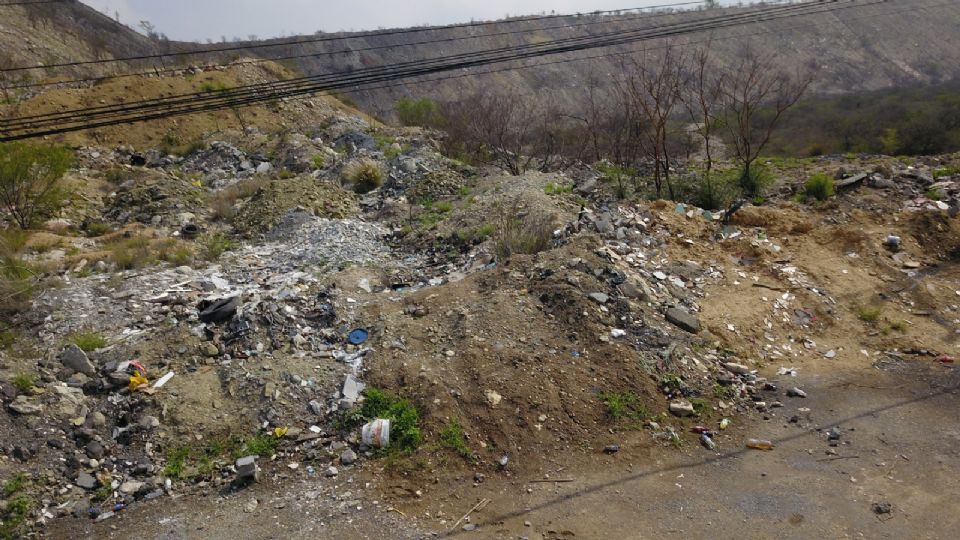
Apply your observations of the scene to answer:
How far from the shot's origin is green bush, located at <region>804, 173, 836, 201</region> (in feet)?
28.5

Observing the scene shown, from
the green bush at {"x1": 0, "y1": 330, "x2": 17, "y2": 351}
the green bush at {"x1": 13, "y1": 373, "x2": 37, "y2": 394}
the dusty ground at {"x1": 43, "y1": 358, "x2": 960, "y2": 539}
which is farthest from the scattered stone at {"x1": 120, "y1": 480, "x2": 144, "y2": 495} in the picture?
the green bush at {"x1": 0, "y1": 330, "x2": 17, "y2": 351}

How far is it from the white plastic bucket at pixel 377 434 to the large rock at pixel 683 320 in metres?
3.02

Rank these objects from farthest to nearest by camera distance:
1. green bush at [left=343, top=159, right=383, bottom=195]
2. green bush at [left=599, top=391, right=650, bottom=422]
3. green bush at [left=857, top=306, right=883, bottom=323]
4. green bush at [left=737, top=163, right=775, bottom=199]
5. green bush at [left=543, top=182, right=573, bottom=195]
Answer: green bush at [left=343, top=159, right=383, bottom=195] < green bush at [left=737, top=163, right=775, bottom=199] < green bush at [left=543, top=182, right=573, bottom=195] < green bush at [left=857, top=306, right=883, bottom=323] < green bush at [left=599, top=391, right=650, bottom=422]

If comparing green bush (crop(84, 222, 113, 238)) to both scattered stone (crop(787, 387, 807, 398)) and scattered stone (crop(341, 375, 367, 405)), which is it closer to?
scattered stone (crop(341, 375, 367, 405))

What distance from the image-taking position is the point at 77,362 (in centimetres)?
506

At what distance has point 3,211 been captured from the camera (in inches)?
377

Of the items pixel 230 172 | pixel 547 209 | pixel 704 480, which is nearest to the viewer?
pixel 704 480

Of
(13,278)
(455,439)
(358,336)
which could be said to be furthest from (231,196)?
(455,439)

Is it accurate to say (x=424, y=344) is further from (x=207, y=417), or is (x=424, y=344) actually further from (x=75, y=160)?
(x=75, y=160)

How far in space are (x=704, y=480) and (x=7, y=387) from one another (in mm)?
5486

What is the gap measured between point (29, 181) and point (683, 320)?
1034cm

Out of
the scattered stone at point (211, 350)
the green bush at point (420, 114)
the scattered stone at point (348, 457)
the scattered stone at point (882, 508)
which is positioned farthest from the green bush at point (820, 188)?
the green bush at point (420, 114)

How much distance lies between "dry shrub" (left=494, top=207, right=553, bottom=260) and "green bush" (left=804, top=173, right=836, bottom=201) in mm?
4308

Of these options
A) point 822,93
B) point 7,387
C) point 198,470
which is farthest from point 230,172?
point 822,93
